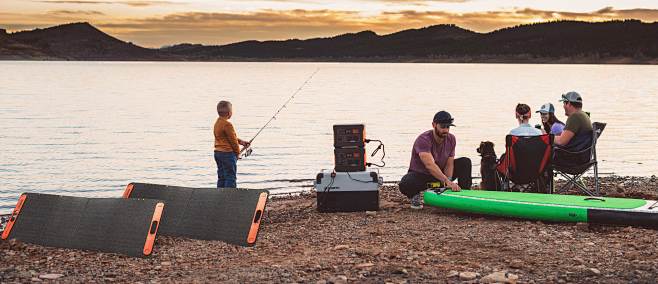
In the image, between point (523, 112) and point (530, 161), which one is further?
point (523, 112)

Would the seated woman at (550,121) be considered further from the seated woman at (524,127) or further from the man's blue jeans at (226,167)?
the man's blue jeans at (226,167)

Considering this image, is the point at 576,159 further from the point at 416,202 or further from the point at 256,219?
the point at 256,219

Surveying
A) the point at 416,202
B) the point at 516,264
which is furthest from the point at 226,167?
the point at 516,264

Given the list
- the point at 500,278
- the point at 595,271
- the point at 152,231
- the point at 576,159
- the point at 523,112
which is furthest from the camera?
the point at 576,159

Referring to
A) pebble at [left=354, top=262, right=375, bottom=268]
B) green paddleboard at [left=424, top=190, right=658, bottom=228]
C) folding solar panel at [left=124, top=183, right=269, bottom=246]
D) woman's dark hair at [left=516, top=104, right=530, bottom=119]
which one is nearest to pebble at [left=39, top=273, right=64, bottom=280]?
folding solar panel at [left=124, top=183, right=269, bottom=246]

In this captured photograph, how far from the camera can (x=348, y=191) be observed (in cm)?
1071

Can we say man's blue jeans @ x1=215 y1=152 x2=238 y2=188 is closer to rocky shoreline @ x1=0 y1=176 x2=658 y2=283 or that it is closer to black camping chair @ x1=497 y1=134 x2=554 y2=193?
rocky shoreline @ x1=0 y1=176 x2=658 y2=283

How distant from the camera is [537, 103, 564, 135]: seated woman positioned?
11898 millimetres

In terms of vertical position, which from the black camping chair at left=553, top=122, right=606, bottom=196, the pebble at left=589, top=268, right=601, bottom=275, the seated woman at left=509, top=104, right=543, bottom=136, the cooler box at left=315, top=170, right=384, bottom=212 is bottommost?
the pebble at left=589, top=268, right=601, bottom=275

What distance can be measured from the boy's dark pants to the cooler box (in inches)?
15.6

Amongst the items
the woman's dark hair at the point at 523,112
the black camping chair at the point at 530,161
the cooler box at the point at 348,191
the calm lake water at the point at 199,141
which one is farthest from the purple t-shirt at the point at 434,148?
the calm lake water at the point at 199,141

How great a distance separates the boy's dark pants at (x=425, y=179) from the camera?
10844mm

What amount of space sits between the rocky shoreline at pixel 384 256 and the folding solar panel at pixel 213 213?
6.0 inches

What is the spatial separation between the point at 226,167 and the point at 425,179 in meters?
2.56
